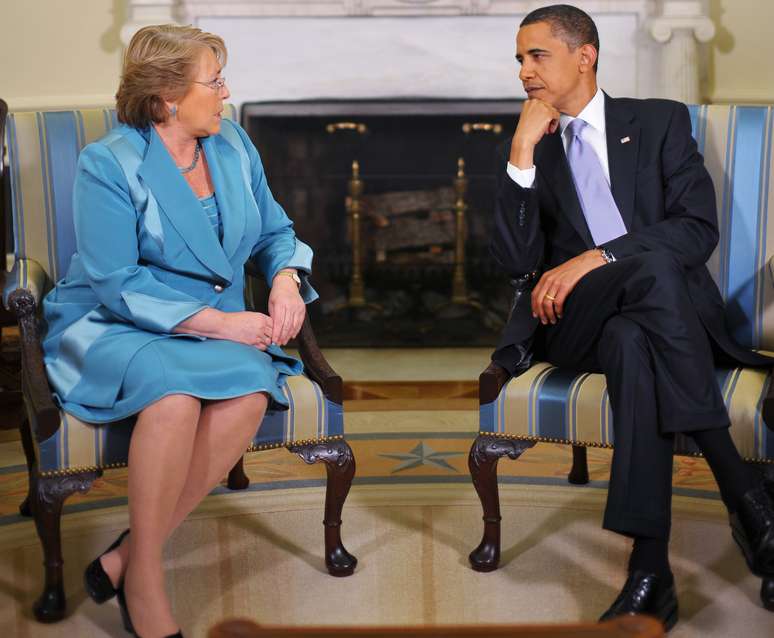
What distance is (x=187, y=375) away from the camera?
2346 millimetres

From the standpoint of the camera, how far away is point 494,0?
486cm

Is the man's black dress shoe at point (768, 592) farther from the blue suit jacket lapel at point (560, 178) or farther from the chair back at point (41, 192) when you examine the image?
the chair back at point (41, 192)

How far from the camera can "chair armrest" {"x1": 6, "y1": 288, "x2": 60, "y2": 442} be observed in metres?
2.37

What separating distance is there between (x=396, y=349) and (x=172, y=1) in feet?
5.99

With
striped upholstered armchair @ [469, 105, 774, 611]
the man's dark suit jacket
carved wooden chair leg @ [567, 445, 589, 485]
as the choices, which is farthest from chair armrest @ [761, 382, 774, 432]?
carved wooden chair leg @ [567, 445, 589, 485]

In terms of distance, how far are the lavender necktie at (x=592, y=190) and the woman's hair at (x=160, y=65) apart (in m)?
0.92

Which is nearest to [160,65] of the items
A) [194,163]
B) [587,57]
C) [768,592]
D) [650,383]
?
[194,163]

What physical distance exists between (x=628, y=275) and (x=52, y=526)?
1.37 metres

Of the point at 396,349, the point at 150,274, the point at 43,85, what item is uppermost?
the point at 43,85

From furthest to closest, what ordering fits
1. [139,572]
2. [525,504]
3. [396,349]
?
[396,349]
[525,504]
[139,572]

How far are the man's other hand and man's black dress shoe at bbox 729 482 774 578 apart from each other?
0.93 meters

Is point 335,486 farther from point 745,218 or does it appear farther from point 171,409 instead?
point 745,218

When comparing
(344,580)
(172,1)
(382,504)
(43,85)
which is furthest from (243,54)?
(344,580)

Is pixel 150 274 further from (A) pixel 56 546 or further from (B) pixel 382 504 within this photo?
(B) pixel 382 504
